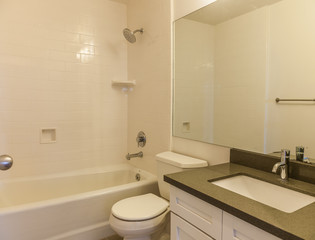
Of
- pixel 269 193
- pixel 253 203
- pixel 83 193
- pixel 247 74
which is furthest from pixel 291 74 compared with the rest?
pixel 83 193

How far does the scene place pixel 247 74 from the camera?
1.66 meters

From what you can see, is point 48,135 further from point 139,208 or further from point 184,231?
point 184,231

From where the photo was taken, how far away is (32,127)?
7.83ft

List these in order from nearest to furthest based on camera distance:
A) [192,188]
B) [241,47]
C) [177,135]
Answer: [192,188], [241,47], [177,135]

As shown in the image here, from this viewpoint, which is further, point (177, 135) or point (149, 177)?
point (149, 177)

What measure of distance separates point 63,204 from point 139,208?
64 cm

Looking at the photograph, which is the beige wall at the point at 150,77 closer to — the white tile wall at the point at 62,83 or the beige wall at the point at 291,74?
the white tile wall at the point at 62,83

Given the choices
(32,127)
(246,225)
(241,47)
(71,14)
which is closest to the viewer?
(246,225)

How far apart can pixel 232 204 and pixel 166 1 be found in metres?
1.96

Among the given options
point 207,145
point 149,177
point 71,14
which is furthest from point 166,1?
point 149,177

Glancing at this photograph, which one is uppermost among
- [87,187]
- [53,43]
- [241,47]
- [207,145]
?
[53,43]

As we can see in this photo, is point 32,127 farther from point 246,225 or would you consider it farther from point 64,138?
point 246,225

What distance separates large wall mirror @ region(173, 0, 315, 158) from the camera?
133 cm

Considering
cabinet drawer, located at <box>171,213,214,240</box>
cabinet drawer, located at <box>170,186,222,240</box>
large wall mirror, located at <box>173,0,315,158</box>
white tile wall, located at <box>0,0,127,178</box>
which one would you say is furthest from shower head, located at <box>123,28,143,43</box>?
cabinet drawer, located at <box>171,213,214,240</box>
